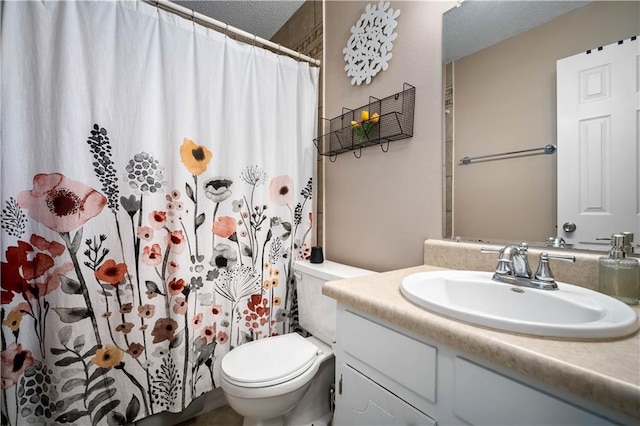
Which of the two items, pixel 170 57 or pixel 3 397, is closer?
pixel 3 397

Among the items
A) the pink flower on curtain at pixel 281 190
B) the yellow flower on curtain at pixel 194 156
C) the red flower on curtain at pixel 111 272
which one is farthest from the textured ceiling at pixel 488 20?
the red flower on curtain at pixel 111 272

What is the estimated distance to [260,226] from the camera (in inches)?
60.9

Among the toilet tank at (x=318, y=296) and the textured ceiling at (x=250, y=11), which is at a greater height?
the textured ceiling at (x=250, y=11)

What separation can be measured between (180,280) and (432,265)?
1179 millimetres

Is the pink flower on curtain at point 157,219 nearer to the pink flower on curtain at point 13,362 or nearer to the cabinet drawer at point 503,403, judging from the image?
the pink flower on curtain at point 13,362

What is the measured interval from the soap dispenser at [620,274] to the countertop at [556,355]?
42 millimetres

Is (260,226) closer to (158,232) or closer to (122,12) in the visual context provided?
(158,232)

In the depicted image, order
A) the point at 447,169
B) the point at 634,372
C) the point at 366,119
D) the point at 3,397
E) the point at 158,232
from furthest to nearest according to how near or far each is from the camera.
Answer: the point at 366,119, the point at 158,232, the point at 447,169, the point at 3,397, the point at 634,372

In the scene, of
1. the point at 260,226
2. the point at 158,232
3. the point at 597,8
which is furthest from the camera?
the point at 260,226

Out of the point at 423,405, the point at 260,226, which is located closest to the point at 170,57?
the point at 260,226

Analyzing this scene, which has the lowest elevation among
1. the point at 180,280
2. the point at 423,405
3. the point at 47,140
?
the point at 423,405

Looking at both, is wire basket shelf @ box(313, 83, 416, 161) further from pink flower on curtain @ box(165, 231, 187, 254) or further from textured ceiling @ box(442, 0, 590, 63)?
pink flower on curtain @ box(165, 231, 187, 254)

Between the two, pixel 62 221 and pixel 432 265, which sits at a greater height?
pixel 62 221

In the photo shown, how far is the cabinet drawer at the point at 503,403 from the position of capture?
1.41 ft
